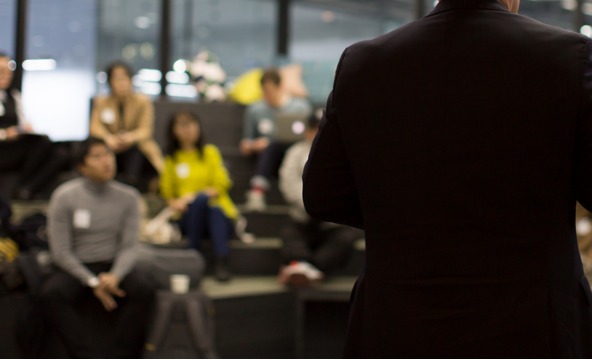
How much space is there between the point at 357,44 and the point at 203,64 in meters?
7.36

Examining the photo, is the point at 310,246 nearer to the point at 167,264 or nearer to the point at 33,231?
the point at 167,264

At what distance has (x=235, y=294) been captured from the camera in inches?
231

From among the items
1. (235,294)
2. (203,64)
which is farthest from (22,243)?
(203,64)

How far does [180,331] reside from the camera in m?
5.20

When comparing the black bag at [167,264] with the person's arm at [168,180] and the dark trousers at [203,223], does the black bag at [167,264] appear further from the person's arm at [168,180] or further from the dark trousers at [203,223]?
the person's arm at [168,180]

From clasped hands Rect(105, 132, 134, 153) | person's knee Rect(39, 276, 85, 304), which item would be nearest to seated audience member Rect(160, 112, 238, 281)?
clasped hands Rect(105, 132, 134, 153)

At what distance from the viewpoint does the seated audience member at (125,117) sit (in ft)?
23.2

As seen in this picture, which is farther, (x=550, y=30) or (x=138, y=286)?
(x=138, y=286)

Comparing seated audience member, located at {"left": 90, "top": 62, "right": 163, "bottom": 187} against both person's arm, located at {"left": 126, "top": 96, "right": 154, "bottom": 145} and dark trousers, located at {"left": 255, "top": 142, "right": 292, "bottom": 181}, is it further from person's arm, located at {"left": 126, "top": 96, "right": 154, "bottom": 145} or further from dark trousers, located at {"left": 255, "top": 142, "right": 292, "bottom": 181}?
dark trousers, located at {"left": 255, "top": 142, "right": 292, "bottom": 181}

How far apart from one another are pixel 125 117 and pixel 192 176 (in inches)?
39.2

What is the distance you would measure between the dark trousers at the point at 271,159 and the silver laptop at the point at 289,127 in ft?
0.30

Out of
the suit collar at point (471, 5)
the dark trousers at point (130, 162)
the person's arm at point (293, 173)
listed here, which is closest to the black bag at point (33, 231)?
the dark trousers at point (130, 162)

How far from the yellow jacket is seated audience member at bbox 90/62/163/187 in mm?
556

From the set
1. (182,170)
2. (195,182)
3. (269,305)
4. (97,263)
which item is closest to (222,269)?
(269,305)
